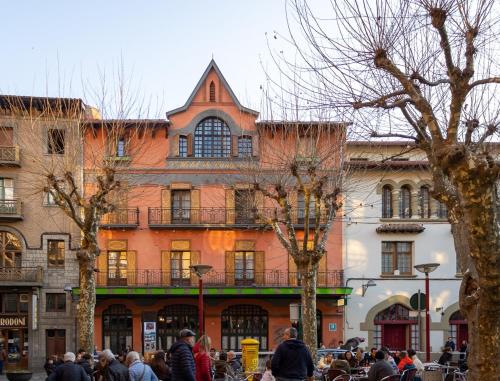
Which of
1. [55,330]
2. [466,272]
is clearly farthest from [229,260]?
[466,272]

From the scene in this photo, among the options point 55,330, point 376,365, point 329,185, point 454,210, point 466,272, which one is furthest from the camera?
point 55,330

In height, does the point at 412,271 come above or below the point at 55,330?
above

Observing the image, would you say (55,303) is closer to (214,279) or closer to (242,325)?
(214,279)

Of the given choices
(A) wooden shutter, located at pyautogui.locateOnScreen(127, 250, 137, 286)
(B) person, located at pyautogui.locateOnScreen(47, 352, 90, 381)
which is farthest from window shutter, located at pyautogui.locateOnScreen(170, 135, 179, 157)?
(B) person, located at pyautogui.locateOnScreen(47, 352, 90, 381)

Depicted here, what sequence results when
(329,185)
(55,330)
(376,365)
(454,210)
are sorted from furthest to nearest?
(55,330), (329,185), (376,365), (454,210)

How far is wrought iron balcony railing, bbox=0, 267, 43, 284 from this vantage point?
124ft

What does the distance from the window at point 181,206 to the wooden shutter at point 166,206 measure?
0.29 m

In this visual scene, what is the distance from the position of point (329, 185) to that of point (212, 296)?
1150cm

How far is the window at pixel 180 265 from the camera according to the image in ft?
129

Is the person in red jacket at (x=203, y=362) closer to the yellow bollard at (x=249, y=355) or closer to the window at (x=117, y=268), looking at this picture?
the yellow bollard at (x=249, y=355)

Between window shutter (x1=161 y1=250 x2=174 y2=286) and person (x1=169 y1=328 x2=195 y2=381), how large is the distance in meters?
27.0

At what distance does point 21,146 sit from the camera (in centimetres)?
3862

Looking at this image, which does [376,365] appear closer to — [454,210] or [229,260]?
[454,210]

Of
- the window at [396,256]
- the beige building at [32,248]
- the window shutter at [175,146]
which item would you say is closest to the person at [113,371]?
the beige building at [32,248]
